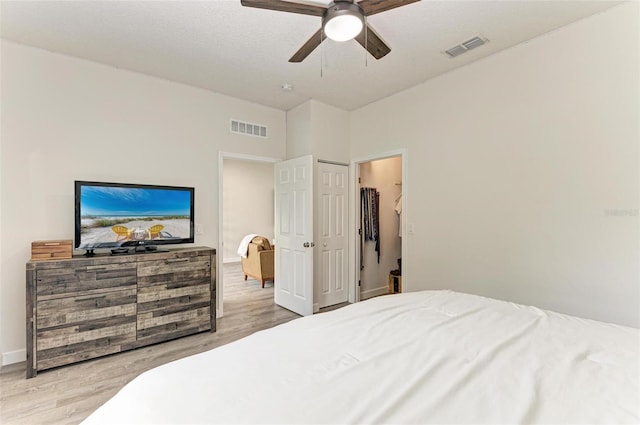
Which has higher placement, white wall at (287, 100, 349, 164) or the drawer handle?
white wall at (287, 100, 349, 164)

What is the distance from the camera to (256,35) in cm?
243

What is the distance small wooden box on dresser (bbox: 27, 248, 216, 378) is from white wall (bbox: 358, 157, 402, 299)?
236cm

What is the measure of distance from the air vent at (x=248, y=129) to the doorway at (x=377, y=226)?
4.63 ft

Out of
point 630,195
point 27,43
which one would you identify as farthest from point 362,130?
point 27,43

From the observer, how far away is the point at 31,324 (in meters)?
2.33

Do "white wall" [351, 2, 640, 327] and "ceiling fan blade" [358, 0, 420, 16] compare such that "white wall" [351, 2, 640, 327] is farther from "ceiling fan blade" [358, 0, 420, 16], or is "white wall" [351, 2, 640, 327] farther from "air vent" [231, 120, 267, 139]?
"air vent" [231, 120, 267, 139]

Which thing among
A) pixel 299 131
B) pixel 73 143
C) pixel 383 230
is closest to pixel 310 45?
pixel 299 131

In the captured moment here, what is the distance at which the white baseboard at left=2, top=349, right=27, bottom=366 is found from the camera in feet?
8.25

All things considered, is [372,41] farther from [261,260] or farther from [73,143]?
[261,260]

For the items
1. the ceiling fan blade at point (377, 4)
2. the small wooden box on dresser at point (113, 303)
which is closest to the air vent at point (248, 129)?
the small wooden box on dresser at point (113, 303)

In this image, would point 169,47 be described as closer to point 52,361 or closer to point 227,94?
point 227,94

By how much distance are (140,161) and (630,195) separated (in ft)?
14.2

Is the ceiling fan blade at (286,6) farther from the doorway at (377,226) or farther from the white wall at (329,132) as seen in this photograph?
the doorway at (377,226)

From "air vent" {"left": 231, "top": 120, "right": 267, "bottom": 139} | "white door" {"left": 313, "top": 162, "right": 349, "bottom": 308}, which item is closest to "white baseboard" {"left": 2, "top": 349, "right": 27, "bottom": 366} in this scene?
"white door" {"left": 313, "top": 162, "right": 349, "bottom": 308}
